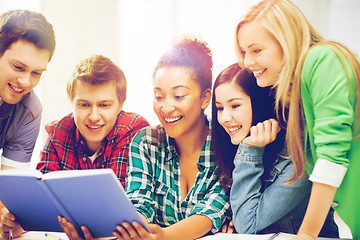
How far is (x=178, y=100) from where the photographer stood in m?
1.43

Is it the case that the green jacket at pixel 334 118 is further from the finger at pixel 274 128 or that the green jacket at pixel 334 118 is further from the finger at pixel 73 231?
the finger at pixel 73 231

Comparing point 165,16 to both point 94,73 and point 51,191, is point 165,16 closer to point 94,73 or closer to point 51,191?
point 94,73

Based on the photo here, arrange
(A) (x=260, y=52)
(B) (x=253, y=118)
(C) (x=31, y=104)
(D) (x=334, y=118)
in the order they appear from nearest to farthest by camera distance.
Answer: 1. (D) (x=334, y=118)
2. (A) (x=260, y=52)
3. (B) (x=253, y=118)
4. (C) (x=31, y=104)

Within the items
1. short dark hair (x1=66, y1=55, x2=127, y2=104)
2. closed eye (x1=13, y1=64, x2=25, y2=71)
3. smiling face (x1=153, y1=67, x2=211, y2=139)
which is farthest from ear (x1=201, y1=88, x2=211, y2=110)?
closed eye (x1=13, y1=64, x2=25, y2=71)

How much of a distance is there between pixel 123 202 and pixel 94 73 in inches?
23.0

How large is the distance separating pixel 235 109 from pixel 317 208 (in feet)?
1.38

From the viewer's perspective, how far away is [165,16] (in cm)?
163

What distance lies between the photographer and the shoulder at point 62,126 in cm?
159

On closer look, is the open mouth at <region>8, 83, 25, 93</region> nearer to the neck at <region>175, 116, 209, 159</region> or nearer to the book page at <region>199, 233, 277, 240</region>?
the neck at <region>175, 116, 209, 159</region>

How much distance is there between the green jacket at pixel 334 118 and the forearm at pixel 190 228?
0.40 m

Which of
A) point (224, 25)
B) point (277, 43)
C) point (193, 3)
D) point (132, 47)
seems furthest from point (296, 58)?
point (132, 47)

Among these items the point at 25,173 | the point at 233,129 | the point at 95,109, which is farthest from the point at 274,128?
the point at 25,173

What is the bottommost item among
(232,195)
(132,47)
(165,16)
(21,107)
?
(232,195)

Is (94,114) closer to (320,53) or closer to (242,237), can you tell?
(242,237)
